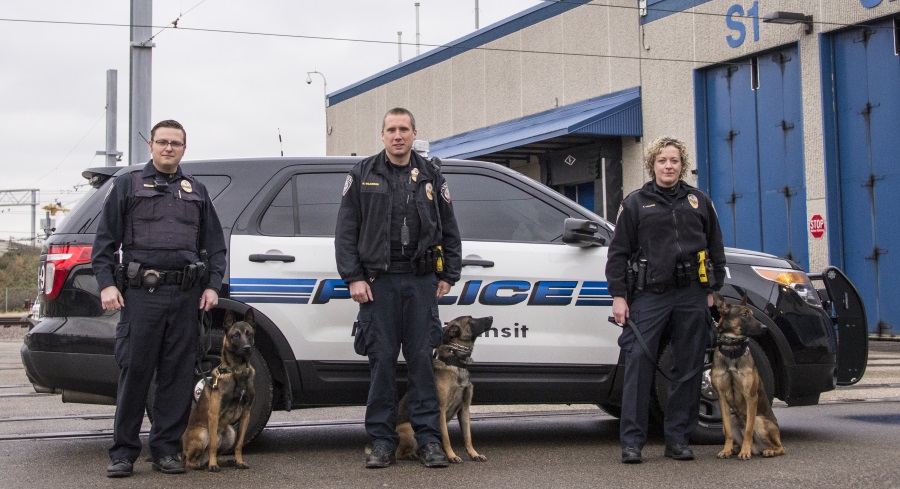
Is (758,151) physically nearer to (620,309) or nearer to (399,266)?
(620,309)

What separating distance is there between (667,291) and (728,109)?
1439 centimetres

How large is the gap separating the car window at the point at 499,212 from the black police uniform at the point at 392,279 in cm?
61

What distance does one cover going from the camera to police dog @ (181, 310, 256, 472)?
550 centimetres

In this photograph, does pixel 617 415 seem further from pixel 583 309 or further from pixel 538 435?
pixel 583 309

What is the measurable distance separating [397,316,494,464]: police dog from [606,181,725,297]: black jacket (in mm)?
865

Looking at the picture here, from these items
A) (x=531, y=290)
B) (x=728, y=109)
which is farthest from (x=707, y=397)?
(x=728, y=109)

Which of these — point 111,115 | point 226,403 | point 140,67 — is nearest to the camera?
point 226,403

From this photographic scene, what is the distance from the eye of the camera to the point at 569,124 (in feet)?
68.9

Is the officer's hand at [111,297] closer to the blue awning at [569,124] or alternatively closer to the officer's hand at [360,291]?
the officer's hand at [360,291]

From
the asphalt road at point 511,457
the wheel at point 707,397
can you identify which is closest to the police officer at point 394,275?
the asphalt road at point 511,457

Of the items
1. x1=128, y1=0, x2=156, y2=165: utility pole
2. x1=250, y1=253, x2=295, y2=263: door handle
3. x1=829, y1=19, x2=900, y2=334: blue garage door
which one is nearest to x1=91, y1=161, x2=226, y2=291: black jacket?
x1=250, y1=253, x2=295, y2=263: door handle

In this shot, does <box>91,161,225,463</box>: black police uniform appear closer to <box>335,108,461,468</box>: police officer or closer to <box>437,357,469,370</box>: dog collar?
<box>335,108,461,468</box>: police officer

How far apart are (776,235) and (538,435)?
505 inches

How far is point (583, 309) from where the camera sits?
6.20 m
